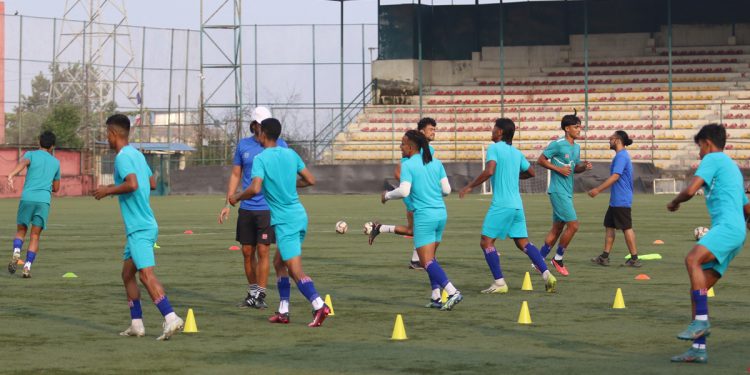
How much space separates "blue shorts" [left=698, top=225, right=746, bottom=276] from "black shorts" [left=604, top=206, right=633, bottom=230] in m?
8.38

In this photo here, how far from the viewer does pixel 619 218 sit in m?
18.2

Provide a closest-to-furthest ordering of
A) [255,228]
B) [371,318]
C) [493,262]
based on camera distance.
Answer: [371,318] → [255,228] → [493,262]

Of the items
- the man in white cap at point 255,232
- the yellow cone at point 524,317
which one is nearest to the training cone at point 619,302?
the yellow cone at point 524,317

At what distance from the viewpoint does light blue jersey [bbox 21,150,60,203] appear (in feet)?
56.9

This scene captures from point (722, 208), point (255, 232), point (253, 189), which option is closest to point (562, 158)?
point (255, 232)

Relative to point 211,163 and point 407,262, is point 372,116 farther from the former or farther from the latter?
point 407,262

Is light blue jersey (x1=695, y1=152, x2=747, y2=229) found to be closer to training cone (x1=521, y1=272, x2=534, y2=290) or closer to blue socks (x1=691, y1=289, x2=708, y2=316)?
blue socks (x1=691, y1=289, x2=708, y2=316)

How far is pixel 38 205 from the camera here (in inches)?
683

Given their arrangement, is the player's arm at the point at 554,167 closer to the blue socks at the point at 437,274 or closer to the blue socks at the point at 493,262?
the blue socks at the point at 493,262

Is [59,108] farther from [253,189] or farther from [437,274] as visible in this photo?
[253,189]

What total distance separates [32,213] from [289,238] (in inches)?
265

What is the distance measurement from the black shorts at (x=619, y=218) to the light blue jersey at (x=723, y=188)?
8.32 meters

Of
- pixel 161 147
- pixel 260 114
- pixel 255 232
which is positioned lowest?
pixel 255 232

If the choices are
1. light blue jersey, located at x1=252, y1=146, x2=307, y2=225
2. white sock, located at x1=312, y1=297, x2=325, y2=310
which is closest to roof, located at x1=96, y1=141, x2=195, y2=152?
light blue jersey, located at x1=252, y1=146, x2=307, y2=225
